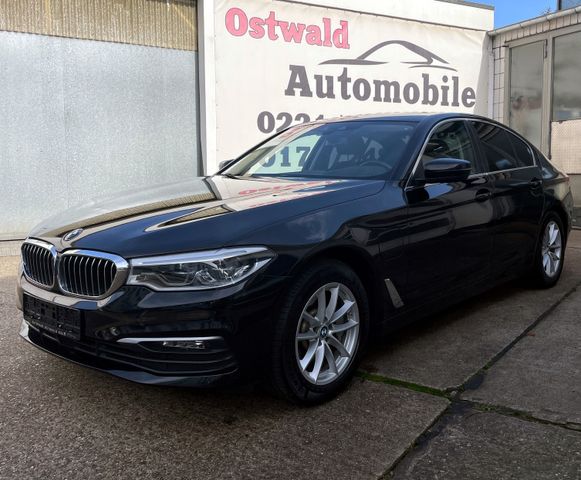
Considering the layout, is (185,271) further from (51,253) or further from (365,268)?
(365,268)

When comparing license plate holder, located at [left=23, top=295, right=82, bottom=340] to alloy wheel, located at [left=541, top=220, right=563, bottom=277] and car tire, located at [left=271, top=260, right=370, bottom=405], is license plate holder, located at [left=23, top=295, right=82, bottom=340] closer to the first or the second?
car tire, located at [left=271, top=260, right=370, bottom=405]

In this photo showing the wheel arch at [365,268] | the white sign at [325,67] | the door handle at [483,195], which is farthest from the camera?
the white sign at [325,67]

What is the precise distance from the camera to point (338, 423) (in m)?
3.03

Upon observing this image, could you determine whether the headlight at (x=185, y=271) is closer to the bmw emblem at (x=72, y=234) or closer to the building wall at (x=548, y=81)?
the bmw emblem at (x=72, y=234)

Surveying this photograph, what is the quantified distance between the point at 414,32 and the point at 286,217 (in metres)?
9.21

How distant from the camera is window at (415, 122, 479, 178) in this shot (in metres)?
4.09

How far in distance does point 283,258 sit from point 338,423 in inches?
33.9

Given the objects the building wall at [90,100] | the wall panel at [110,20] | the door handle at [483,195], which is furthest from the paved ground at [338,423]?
the wall panel at [110,20]

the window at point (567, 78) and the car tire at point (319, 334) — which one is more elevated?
the window at point (567, 78)

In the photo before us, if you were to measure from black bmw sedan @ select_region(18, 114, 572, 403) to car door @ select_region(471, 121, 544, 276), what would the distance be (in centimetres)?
3

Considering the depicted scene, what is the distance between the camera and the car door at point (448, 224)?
149 inches

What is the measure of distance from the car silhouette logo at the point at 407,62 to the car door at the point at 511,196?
222 inches

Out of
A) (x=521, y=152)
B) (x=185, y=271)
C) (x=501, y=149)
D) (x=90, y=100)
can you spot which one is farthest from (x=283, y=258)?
(x=90, y=100)

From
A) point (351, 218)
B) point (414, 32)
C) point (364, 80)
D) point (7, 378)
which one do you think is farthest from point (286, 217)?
point (414, 32)
